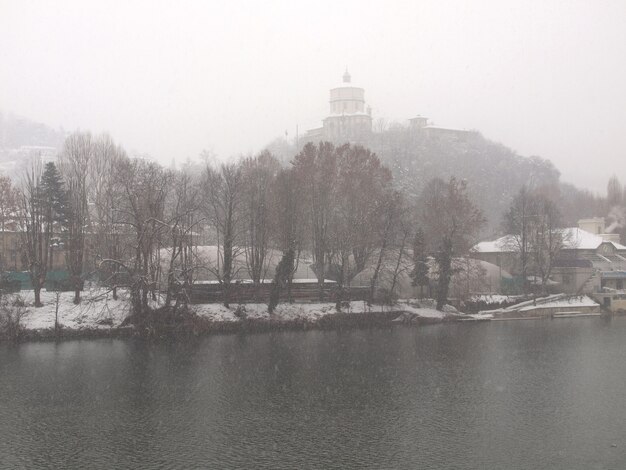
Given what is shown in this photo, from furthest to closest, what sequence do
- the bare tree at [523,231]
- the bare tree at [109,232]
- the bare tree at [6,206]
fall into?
1. the bare tree at [523,231]
2. the bare tree at [6,206]
3. the bare tree at [109,232]

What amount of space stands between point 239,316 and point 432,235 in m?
19.1

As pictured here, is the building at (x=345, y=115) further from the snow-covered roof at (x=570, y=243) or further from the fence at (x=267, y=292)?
the fence at (x=267, y=292)

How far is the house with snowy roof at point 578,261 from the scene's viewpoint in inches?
1944

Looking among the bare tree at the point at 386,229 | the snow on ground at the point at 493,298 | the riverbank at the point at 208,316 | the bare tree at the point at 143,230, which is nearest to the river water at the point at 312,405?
the riverbank at the point at 208,316

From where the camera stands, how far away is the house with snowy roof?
49375mm

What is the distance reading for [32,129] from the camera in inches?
6033

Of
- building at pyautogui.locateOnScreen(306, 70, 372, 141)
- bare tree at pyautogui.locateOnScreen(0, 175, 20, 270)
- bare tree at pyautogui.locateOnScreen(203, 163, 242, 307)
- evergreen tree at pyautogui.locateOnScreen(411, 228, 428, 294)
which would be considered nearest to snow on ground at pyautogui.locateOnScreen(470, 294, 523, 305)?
evergreen tree at pyautogui.locateOnScreen(411, 228, 428, 294)

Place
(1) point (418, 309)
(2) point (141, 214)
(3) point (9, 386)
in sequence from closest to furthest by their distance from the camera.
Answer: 1. (3) point (9, 386)
2. (2) point (141, 214)
3. (1) point (418, 309)

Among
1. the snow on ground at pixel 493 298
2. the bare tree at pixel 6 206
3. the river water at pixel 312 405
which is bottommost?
the river water at pixel 312 405

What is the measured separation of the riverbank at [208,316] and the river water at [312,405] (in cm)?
188

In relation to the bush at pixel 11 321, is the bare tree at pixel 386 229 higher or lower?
higher

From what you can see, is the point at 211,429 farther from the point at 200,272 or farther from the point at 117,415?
the point at 200,272

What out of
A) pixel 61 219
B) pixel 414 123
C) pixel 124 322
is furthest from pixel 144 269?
pixel 414 123

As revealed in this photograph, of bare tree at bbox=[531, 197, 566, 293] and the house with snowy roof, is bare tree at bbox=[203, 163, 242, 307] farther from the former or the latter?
bare tree at bbox=[531, 197, 566, 293]
